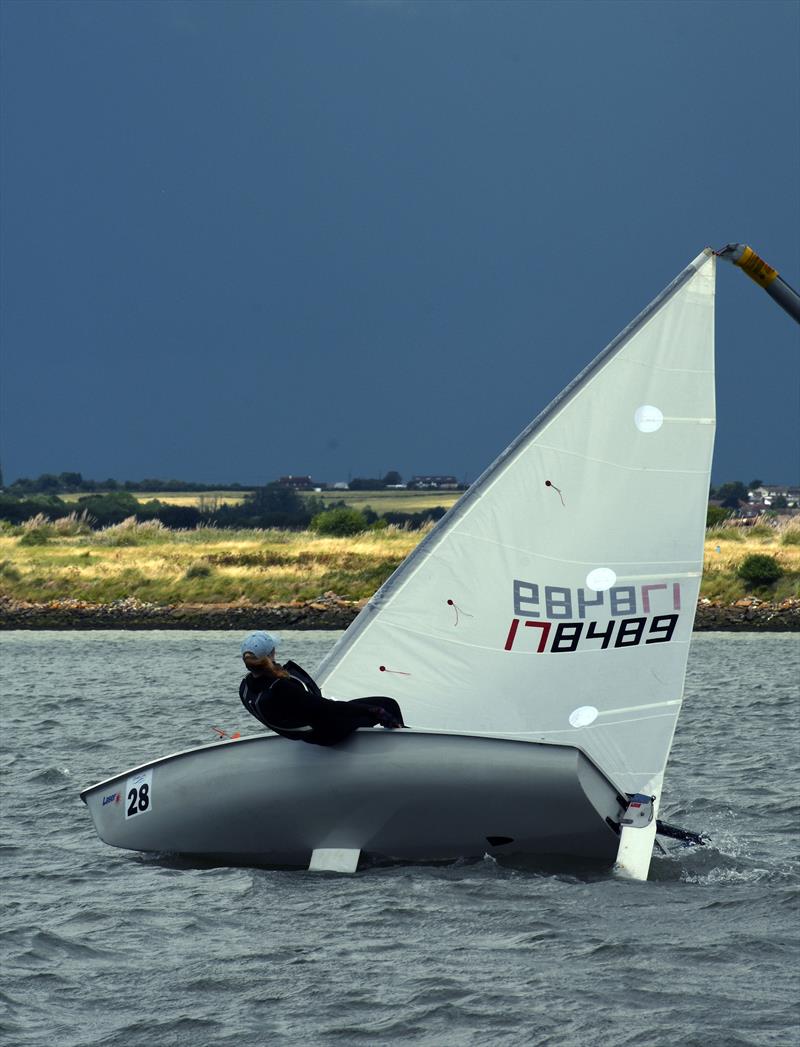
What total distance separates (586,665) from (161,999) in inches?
189

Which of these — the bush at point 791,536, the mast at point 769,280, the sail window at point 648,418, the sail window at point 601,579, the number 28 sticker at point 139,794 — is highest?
the mast at point 769,280

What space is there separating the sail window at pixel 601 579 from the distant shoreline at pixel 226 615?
30.0 metres

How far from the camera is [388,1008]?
829 centimetres

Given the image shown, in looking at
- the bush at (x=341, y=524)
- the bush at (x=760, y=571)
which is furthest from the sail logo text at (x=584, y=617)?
the bush at (x=341, y=524)

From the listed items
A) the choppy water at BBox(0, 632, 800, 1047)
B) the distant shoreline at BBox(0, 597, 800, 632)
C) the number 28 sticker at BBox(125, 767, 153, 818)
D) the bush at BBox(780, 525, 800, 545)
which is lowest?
the distant shoreline at BBox(0, 597, 800, 632)

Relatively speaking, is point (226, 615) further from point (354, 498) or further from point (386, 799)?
point (354, 498)

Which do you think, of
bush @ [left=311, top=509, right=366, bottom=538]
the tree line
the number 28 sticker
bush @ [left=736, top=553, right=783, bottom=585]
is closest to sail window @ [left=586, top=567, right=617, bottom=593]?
the number 28 sticker

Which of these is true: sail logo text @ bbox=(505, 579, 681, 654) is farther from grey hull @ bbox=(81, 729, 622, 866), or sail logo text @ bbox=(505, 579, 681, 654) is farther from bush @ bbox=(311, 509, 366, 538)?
bush @ bbox=(311, 509, 366, 538)

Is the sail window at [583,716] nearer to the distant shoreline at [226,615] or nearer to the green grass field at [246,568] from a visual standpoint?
the distant shoreline at [226,615]

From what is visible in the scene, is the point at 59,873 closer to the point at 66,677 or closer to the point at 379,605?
the point at 379,605

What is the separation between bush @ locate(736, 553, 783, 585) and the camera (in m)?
45.3

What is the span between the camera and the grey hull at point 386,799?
10562 mm

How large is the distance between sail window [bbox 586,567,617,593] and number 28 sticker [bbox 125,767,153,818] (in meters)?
3.93

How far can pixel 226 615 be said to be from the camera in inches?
1762
